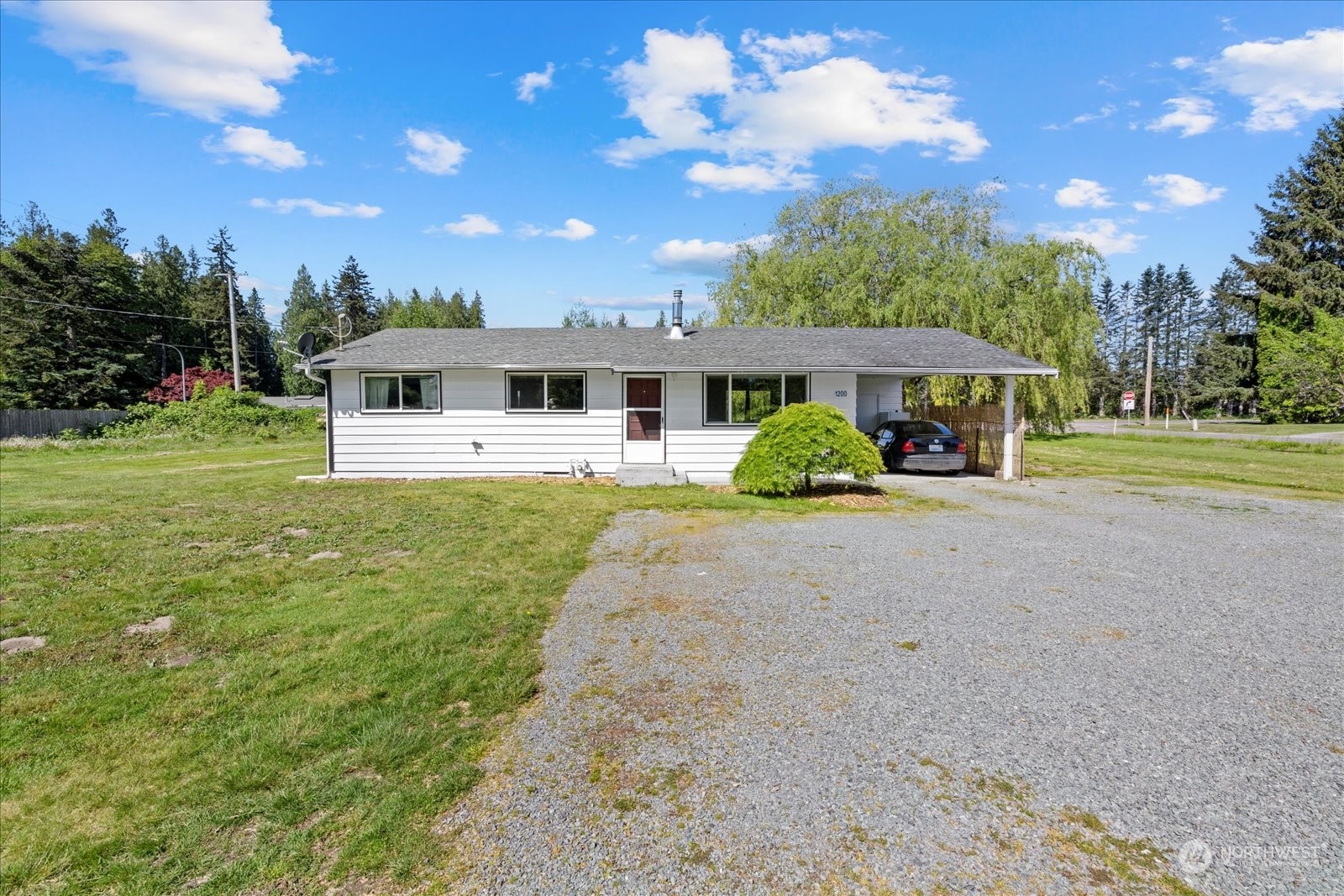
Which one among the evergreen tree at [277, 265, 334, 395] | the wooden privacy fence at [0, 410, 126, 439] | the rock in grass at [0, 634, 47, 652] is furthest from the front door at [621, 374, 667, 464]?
the evergreen tree at [277, 265, 334, 395]

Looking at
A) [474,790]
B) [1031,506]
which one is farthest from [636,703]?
[1031,506]

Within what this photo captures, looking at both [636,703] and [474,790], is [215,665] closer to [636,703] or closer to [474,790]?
[474,790]

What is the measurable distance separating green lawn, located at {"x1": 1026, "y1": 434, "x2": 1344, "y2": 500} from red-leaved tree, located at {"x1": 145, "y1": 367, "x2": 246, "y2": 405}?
45829 mm

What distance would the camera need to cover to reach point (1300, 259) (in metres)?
35.0

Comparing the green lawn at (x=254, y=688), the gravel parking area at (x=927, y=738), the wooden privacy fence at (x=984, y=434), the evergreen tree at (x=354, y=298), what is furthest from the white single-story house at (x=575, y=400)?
the evergreen tree at (x=354, y=298)

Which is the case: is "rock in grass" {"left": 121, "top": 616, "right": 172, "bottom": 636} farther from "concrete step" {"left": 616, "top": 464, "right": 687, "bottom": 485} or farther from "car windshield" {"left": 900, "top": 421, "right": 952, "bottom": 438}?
"car windshield" {"left": 900, "top": 421, "right": 952, "bottom": 438}

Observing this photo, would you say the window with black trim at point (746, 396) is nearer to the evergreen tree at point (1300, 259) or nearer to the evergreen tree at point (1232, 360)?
the evergreen tree at point (1300, 259)

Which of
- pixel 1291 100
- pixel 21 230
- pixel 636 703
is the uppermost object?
pixel 21 230

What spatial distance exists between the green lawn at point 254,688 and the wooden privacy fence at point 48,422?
79.4 feet

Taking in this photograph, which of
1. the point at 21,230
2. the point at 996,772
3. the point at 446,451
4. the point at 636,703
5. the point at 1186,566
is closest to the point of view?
the point at 996,772

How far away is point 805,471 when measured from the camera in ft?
34.0

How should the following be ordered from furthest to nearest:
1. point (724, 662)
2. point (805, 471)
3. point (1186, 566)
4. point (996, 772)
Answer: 1. point (805, 471)
2. point (1186, 566)
3. point (724, 662)
4. point (996, 772)

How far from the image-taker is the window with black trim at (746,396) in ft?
41.9

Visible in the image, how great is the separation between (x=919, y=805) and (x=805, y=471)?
8.10m
